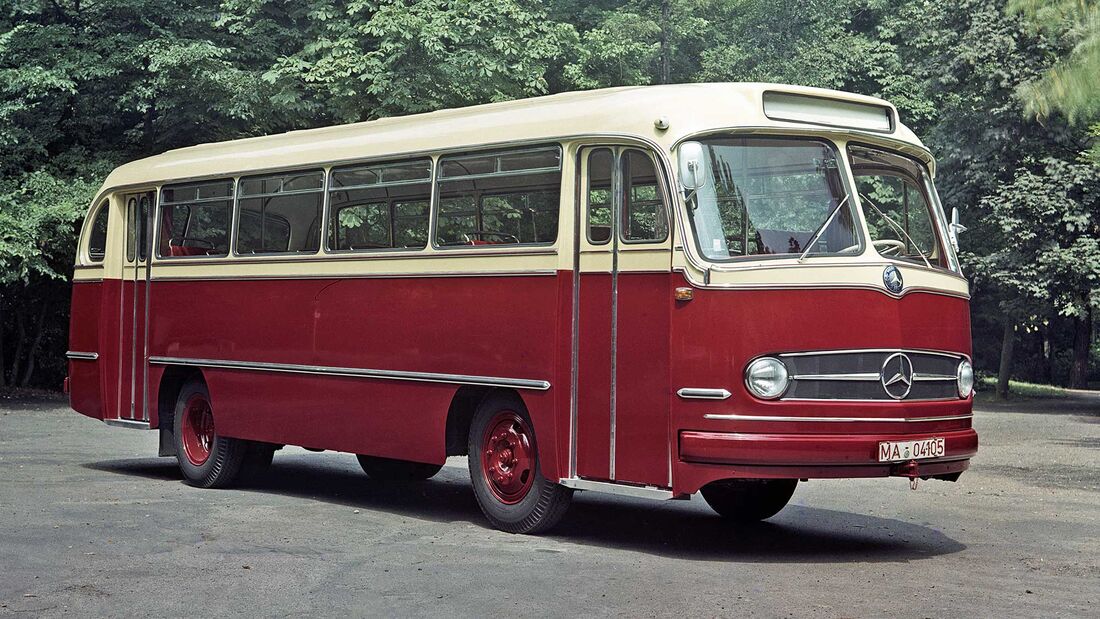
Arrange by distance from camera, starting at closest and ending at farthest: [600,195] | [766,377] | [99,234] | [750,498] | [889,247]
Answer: [766,377] → [889,247] → [600,195] → [750,498] → [99,234]

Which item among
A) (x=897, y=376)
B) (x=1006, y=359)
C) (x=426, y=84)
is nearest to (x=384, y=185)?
(x=897, y=376)

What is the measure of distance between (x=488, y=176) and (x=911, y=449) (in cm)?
378

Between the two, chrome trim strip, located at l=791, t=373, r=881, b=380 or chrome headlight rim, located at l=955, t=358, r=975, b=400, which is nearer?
chrome trim strip, located at l=791, t=373, r=881, b=380

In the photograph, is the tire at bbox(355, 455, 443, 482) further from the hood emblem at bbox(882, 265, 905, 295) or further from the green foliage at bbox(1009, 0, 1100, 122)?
the green foliage at bbox(1009, 0, 1100, 122)

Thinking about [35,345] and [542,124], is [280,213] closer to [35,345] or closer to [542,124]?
[542,124]

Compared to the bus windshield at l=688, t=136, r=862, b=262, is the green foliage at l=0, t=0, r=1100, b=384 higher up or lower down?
higher up

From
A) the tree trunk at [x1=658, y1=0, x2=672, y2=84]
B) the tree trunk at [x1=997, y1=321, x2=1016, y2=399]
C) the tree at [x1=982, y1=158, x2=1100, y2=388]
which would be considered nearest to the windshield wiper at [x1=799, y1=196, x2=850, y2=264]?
the tree at [x1=982, y1=158, x2=1100, y2=388]

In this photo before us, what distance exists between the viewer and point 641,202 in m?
10.9

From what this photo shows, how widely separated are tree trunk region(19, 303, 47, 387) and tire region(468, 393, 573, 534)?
2357cm

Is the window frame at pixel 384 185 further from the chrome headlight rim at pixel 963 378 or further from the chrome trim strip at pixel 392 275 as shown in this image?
the chrome headlight rim at pixel 963 378

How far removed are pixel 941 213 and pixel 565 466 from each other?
3.28 metres

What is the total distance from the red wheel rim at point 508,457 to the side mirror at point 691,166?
230 cm

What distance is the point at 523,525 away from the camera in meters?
11.6

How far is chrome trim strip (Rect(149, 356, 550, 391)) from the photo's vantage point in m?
11.6
